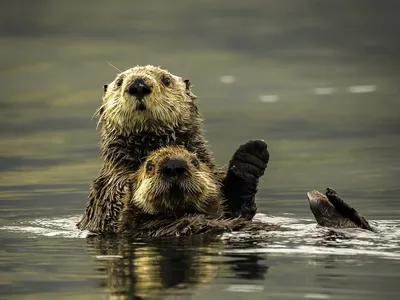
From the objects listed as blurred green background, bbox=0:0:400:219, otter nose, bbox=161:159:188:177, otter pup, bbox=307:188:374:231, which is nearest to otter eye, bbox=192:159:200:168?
otter nose, bbox=161:159:188:177

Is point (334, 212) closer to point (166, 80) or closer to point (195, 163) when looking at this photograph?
point (195, 163)

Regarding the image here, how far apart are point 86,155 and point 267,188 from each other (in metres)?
3.31

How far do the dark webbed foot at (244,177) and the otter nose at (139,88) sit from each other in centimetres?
75

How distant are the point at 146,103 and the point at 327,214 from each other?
148cm

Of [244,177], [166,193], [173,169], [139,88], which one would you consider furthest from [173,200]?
[139,88]

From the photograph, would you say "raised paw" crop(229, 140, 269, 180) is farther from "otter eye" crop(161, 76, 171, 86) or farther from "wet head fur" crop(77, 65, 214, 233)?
"otter eye" crop(161, 76, 171, 86)

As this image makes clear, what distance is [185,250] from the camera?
8234mm

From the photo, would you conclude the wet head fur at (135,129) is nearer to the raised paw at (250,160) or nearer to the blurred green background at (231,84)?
the raised paw at (250,160)

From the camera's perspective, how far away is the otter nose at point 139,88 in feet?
29.7

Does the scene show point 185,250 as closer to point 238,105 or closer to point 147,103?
point 147,103

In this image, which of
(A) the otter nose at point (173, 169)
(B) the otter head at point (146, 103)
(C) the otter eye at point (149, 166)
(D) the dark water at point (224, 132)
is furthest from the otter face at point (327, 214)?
(B) the otter head at point (146, 103)

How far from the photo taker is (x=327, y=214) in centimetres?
867

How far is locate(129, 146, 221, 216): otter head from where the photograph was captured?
8.58m

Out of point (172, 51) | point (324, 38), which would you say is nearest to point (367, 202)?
point (172, 51)
